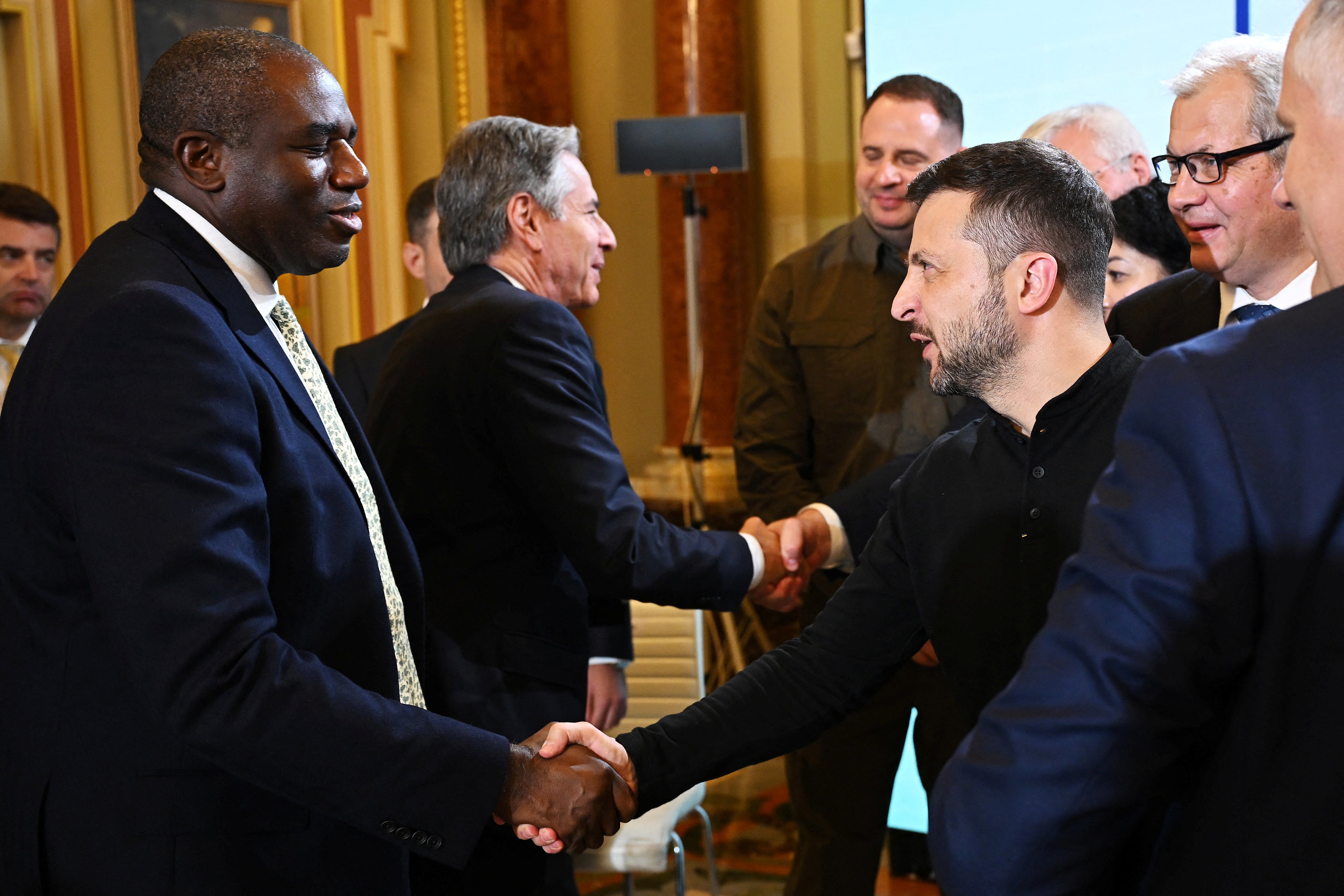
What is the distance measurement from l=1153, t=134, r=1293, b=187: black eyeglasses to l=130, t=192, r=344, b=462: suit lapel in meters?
1.50

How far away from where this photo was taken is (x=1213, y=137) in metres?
2.12

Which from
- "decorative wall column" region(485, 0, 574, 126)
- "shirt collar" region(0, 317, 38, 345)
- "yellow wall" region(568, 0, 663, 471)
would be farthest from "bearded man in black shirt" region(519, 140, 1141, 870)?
"decorative wall column" region(485, 0, 574, 126)

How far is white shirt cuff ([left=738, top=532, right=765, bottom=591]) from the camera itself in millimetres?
2631

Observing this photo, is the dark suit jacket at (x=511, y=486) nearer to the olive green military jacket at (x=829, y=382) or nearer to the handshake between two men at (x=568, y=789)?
the handshake between two men at (x=568, y=789)

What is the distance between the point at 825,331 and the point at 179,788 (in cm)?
199

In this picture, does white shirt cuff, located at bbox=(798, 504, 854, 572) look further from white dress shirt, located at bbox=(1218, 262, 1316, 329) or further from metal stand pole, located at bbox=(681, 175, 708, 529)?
metal stand pole, located at bbox=(681, 175, 708, 529)

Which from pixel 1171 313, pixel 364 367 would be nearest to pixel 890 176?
pixel 1171 313

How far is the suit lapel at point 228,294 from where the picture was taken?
159cm

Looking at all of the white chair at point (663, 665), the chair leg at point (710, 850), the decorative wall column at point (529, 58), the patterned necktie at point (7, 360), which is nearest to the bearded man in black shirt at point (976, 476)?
the chair leg at point (710, 850)

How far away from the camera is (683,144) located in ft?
18.3

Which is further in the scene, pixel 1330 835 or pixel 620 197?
pixel 620 197

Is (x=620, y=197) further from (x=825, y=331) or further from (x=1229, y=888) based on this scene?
(x=1229, y=888)

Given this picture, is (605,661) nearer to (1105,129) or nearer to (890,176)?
(890,176)

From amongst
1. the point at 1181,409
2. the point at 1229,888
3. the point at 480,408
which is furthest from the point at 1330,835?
the point at 480,408
